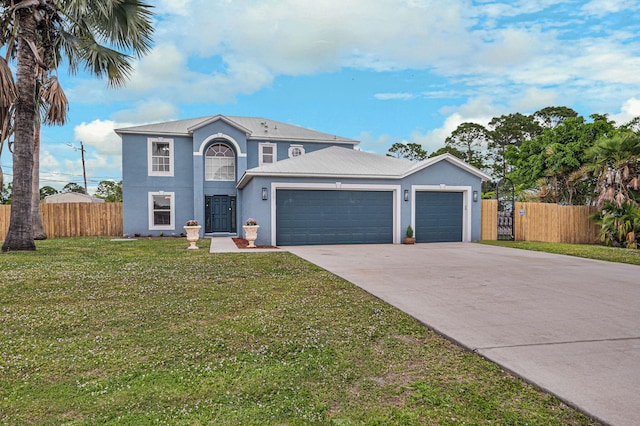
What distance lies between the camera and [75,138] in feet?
110

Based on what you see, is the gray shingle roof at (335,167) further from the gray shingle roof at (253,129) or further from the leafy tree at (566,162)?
the leafy tree at (566,162)

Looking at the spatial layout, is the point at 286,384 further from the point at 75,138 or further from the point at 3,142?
the point at 75,138

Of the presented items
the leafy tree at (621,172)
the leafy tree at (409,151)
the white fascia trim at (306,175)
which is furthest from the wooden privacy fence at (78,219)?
the leafy tree at (409,151)

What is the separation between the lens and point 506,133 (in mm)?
35531

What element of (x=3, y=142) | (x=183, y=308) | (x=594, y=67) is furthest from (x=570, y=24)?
(x=3, y=142)

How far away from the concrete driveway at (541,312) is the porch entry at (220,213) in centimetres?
1007

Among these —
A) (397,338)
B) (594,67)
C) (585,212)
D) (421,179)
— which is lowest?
(397,338)

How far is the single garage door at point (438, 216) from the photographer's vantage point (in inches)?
590

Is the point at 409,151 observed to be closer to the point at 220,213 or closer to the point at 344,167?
the point at 220,213

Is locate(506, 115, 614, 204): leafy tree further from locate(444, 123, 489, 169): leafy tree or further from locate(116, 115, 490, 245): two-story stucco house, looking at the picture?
locate(444, 123, 489, 169): leafy tree

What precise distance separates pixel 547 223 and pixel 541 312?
12.7 meters

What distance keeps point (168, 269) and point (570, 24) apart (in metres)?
13.8

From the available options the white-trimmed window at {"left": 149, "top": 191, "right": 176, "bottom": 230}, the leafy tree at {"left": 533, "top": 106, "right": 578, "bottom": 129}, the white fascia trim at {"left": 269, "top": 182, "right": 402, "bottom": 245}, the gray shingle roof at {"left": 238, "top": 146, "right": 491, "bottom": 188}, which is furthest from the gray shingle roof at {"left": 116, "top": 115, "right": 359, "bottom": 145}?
the leafy tree at {"left": 533, "top": 106, "right": 578, "bottom": 129}

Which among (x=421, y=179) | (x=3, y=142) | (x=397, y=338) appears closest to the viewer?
(x=397, y=338)
